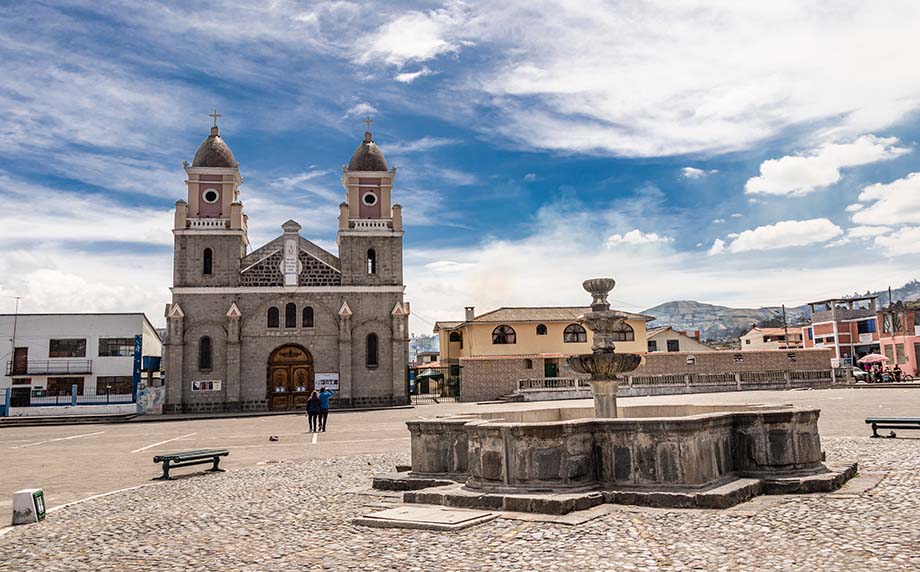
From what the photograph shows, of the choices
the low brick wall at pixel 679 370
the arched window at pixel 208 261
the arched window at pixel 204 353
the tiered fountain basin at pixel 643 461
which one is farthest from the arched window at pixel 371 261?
the tiered fountain basin at pixel 643 461

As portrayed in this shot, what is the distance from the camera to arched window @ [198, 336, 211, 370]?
123 feet

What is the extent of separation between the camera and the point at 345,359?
126 ft

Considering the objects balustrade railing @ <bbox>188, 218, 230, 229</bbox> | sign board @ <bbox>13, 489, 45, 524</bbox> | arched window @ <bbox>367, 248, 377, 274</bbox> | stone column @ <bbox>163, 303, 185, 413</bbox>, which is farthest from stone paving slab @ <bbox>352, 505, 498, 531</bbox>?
balustrade railing @ <bbox>188, 218, 230, 229</bbox>

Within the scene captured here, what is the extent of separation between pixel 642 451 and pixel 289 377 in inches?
1262

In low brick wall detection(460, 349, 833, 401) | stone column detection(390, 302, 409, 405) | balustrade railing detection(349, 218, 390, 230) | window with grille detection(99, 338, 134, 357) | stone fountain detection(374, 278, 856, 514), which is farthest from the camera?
window with grille detection(99, 338, 134, 357)

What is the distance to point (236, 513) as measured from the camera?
9.01 m

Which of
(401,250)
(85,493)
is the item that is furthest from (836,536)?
(401,250)

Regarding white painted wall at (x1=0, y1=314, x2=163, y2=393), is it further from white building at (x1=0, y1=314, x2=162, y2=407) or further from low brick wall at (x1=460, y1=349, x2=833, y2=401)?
low brick wall at (x1=460, y1=349, x2=833, y2=401)

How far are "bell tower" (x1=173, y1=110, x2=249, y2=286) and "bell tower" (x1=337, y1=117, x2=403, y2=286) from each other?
227 inches

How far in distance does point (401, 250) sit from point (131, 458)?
2484cm

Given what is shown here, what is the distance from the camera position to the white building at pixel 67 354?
43.2m

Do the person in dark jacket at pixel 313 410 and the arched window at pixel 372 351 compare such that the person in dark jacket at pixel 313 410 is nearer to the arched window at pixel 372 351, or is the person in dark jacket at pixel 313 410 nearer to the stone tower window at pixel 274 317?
the arched window at pixel 372 351

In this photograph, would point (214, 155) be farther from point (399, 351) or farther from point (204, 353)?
point (399, 351)

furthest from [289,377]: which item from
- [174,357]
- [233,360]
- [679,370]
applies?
[679,370]
